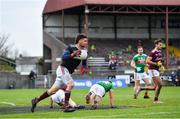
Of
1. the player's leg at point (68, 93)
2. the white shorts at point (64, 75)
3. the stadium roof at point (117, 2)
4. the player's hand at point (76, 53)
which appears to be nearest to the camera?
the player's hand at point (76, 53)

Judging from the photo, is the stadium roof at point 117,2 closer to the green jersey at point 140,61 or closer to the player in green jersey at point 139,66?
the player in green jersey at point 139,66

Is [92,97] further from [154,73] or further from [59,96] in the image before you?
[154,73]

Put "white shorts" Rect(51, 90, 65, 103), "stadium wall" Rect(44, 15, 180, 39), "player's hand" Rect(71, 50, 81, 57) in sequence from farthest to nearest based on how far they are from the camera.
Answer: "stadium wall" Rect(44, 15, 180, 39)
"white shorts" Rect(51, 90, 65, 103)
"player's hand" Rect(71, 50, 81, 57)

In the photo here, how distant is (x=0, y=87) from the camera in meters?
52.2

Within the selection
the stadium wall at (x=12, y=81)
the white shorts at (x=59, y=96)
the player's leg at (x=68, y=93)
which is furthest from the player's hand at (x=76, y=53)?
the stadium wall at (x=12, y=81)

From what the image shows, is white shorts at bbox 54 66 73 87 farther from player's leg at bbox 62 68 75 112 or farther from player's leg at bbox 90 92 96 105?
player's leg at bbox 90 92 96 105

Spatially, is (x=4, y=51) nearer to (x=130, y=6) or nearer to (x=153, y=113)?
(x=130, y=6)

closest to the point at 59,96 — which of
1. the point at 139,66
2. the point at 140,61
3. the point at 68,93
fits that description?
the point at 68,93

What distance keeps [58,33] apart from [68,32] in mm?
1111

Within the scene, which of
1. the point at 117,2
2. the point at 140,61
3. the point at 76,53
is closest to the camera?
the point at 76,53

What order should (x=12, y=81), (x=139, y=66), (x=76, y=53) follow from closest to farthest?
(x=76, y=53)
(x=139, y=66)
(x=12, y=81)

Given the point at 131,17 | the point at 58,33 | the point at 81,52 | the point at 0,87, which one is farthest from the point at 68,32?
the point at 81,52

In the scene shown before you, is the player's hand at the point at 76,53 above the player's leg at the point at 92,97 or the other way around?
above

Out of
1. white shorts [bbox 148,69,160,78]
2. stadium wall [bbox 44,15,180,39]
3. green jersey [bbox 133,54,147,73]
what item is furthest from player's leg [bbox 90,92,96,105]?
stadium wall [bbox 44,15,180,39]
